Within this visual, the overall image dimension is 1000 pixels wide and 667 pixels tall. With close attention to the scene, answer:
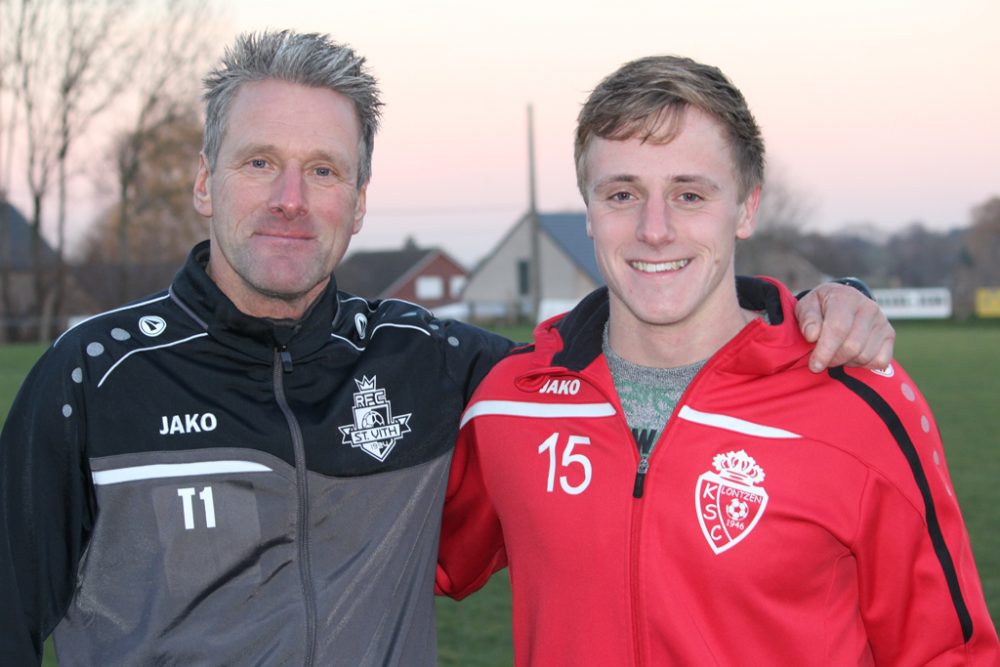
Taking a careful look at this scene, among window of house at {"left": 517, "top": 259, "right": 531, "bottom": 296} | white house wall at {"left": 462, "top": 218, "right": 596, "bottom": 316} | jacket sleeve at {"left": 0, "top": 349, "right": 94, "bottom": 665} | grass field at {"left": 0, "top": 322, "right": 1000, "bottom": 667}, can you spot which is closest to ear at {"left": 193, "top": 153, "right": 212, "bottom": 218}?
jacket sleeve at {"left": 0, "top": 349, "right": 94, "bottom": 665}

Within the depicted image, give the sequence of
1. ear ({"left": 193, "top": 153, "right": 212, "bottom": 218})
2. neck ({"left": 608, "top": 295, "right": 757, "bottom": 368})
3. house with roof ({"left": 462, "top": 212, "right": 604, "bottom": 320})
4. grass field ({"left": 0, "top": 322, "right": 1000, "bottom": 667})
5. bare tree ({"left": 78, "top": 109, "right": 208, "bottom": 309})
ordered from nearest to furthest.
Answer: neck ({"left": 608, "top": 295, "right": 757, "bottom": 368}) → ear ({"left": 193, "top": 153, "right": 212, "bottom": 218}) → grass field ({"left": 0, "top": 322, "right": 1000, "bottom": 667}) → bare tree ({"left": 78, "top": 109, "right": 208, "bottom": 309}) → house with roof ({"left": 462, "top": 212, "right": 604, "bottom": 320})

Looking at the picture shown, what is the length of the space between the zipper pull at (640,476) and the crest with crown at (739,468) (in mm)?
149

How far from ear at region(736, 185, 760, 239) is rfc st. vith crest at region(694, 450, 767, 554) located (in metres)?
0.59

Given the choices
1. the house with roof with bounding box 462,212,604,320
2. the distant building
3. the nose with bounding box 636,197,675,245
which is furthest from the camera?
the house with roof with bounding box 462,212,604,320

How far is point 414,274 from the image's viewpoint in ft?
214

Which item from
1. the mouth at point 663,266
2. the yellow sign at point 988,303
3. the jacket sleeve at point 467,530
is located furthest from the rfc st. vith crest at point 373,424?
the yellow sign at point 988,303

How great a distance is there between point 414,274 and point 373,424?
206 ft

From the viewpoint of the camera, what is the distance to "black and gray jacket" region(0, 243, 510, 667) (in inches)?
88.7

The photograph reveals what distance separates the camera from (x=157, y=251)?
41156 millimetres

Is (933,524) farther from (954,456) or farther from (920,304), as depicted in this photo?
(920,304)

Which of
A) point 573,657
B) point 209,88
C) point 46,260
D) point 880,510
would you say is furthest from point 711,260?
point 46,260

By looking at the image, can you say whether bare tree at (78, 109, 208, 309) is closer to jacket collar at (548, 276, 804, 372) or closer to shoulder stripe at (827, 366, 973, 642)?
jacket collar at (548, 276, 804, 372)

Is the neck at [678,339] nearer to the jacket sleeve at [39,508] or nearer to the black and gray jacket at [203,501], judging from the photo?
the black and gray jacket at [203,501]

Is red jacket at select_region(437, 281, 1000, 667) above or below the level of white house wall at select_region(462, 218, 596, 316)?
above
